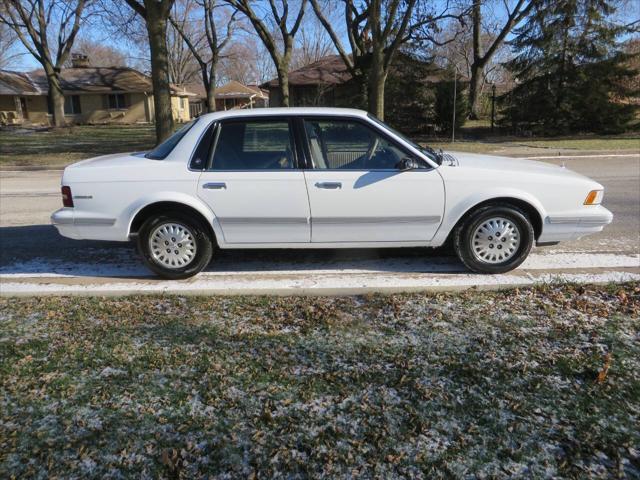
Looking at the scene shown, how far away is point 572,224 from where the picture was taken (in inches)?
191

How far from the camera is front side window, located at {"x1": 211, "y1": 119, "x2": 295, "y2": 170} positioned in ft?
15.7

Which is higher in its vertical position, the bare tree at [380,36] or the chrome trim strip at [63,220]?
the bare tree at [380,36]

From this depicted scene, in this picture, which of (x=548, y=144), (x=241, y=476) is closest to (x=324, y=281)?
(x=241, y=476)

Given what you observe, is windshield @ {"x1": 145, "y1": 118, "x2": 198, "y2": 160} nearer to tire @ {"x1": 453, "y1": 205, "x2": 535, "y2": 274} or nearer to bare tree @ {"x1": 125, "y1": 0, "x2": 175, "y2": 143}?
tire @ {"x1": 453, "y1": 205, "x2": 535, "y2": 274}

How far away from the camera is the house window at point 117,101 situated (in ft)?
145

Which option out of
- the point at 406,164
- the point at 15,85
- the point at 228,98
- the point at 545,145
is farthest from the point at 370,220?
the point at 228,98

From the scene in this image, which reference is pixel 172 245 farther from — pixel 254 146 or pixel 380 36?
pixel 380 36

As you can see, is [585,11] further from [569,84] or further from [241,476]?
[241,476]

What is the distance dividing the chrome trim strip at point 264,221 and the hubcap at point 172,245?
0.38m

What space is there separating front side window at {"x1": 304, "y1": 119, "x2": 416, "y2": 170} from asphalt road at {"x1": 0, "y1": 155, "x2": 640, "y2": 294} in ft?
3.40

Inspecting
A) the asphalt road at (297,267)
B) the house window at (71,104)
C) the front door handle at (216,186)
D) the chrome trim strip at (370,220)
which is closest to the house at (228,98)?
the house window at (71,104)

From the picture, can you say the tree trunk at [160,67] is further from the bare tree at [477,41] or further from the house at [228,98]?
the house at [228,98]

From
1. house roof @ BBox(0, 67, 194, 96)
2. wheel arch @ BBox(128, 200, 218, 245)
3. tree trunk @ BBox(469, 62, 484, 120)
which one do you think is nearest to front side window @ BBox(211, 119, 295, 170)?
wheel arch @ BBox(128, 200, 218, 245)

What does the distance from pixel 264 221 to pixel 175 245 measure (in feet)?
2.83
